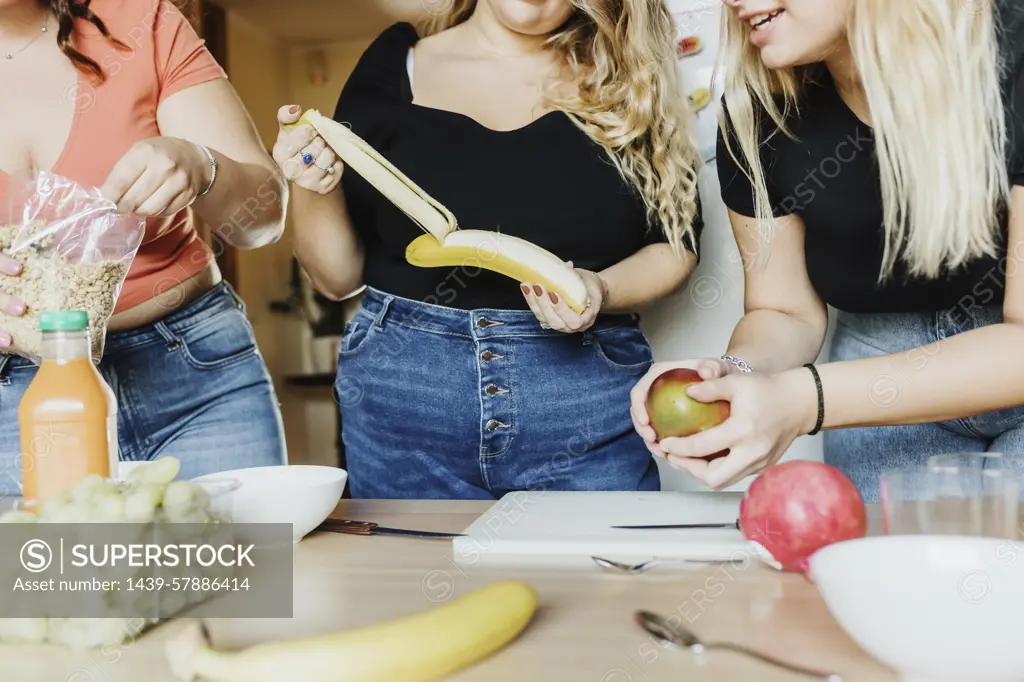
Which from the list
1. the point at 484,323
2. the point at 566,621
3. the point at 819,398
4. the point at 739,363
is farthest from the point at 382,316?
the point at 566,621

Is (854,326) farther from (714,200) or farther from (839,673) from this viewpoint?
(839,673)

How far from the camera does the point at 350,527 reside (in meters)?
0.91

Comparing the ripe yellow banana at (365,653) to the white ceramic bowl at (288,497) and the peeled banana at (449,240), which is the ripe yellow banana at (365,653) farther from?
the peeled banana at (449,240)

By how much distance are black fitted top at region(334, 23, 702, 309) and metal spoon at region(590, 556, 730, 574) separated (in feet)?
1.95

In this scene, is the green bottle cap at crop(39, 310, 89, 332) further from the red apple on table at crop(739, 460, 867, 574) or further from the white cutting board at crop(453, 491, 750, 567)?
the red apple on table at crop(739, 460, 867, 574)

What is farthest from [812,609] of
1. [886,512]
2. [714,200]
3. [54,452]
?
[714,200]

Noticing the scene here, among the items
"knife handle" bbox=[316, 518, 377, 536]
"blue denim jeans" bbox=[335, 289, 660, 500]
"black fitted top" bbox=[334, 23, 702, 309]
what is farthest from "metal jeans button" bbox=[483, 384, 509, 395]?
"knife handle" bbox=[316, 518, 377, 536]

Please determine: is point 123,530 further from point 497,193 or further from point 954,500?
point 497,193

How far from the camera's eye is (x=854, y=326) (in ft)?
4.32

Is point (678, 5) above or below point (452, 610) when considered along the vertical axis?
above

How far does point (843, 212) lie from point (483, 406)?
55cm

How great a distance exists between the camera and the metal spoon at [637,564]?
76cm

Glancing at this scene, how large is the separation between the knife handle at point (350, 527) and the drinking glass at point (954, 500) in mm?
489

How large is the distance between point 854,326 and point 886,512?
0.66 m
